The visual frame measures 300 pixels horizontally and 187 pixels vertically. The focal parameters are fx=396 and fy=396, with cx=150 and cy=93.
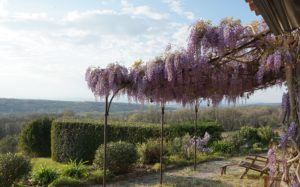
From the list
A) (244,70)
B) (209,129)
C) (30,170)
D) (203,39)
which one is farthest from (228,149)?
(203,39)

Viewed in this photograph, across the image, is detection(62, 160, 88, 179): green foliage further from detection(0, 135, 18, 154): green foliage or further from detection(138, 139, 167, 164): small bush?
detection(0, 135, 18, 154): green foliage

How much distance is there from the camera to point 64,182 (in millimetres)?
7824

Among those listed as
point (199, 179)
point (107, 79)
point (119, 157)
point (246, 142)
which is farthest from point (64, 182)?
point (246, 142)

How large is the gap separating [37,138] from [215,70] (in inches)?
508

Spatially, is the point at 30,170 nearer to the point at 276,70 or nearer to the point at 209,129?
the point at 276,70

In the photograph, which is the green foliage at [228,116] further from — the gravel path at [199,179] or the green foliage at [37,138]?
the gravel path at [199,179]

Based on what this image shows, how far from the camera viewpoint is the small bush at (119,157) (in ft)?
29.5

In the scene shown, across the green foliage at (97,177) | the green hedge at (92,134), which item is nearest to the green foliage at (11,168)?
the green foliage at (97,177)

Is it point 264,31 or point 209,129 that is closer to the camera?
point 264,31

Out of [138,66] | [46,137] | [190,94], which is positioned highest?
[138,66]

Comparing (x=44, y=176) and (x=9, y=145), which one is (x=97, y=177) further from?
(x=9, y=145)

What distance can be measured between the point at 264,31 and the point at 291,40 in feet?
1.33

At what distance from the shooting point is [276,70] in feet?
15.8

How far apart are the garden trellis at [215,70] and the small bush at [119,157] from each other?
322 cm
